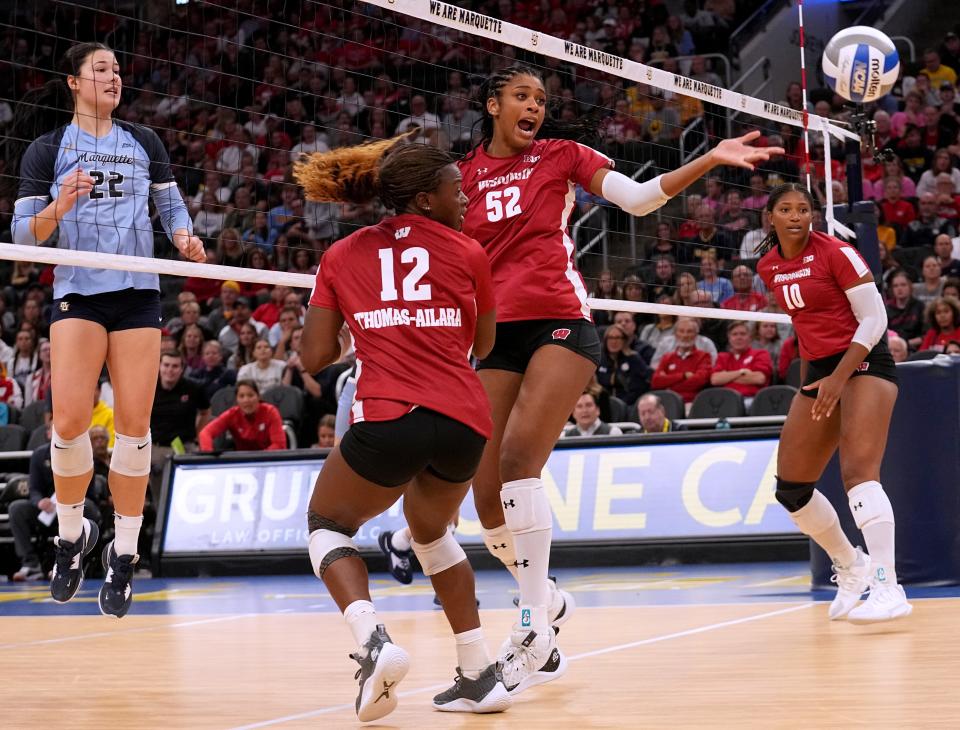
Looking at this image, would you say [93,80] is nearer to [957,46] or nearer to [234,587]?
[234,587]

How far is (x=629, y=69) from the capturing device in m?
7.18

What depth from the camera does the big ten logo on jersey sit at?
3.80 metres

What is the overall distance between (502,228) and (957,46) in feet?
42.0

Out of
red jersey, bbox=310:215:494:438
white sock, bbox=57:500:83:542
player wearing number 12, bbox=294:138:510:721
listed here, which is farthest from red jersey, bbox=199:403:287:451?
red jersey, bbox=310:215:494:438

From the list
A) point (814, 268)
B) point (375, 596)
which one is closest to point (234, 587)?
point (375, 596)

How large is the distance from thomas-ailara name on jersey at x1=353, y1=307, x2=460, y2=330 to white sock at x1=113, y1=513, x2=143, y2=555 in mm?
2560

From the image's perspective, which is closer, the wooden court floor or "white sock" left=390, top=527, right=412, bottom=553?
the wooden court floor

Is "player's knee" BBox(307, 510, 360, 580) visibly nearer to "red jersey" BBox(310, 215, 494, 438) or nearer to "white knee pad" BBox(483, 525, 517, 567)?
"red jersey" BBox(310, 215, 494, 438)

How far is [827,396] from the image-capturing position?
595cm

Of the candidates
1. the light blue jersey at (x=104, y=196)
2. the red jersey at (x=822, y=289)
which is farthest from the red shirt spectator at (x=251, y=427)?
the red jersey at (x=822, y=289)

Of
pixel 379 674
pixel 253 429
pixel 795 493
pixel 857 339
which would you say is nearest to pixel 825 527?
pixel 795 493

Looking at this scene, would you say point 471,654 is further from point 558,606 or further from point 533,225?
point 533,225

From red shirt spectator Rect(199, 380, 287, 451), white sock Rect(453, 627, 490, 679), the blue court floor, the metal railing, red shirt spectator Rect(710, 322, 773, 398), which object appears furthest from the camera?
red shirt spectator Rect(199, 380, 287, 451)

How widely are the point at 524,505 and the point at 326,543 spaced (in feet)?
2.89
